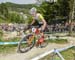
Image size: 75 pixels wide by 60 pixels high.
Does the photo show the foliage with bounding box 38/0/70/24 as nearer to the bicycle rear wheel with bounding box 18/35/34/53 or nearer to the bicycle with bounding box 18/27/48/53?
the bicycle with bounding box 18/27/48/53

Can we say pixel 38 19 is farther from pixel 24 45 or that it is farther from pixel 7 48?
pixel 7 48

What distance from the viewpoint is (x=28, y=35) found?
823 cm

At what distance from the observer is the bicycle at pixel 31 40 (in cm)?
821

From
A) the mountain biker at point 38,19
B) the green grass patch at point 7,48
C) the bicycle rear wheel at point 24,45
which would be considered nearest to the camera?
the mountain biker at point 38,19

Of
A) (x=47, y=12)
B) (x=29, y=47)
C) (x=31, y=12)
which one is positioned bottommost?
(x=47, y=12)

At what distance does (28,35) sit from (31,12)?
0.72 meters

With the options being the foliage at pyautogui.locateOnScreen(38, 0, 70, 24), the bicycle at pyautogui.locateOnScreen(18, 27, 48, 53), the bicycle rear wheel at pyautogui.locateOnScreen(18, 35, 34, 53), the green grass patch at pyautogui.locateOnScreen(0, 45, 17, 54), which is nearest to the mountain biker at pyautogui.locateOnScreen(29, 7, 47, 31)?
the bicycle at pyautogui.locateOnScreen(18, 27, 48, 53)

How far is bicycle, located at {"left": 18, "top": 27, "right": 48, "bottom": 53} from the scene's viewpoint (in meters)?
8.21

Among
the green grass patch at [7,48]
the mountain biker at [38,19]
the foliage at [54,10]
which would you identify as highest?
the mountain biker at [38,19]

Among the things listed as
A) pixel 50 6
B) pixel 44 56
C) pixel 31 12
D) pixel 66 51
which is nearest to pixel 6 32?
pixel 66 51

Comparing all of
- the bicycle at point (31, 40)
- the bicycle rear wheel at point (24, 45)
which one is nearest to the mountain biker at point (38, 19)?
the bicycle at point (31, 40)

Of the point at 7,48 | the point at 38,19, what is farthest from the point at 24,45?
the point at 7,48

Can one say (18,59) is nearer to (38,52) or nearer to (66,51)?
(38,52)

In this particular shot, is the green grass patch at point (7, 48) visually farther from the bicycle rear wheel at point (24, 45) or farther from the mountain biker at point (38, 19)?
the mountain biker at point (38, 19)
